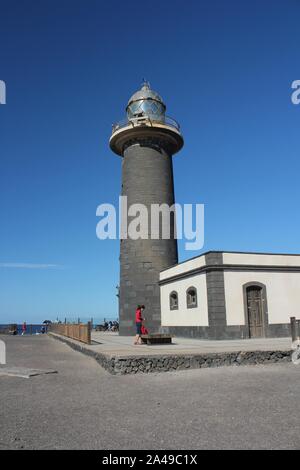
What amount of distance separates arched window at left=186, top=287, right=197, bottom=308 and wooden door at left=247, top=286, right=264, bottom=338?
2422mm

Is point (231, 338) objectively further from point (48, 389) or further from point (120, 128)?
point (120, 128)

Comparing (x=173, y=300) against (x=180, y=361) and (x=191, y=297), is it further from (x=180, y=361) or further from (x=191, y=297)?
(x=180, y=361)

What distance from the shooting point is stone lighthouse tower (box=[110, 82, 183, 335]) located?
22.3 m

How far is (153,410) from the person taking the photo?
6184 millimetres

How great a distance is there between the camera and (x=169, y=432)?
5.02 metres

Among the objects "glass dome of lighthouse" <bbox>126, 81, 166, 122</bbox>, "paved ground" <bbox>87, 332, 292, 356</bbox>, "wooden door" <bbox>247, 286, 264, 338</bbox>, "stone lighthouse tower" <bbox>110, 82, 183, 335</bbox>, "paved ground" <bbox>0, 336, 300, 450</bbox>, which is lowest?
"paved ground" <bbox>0, 336, 300, 450</bbox>

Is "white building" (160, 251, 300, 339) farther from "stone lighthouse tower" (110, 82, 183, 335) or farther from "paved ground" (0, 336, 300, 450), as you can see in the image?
"paved ground" (0, 336, 300, 450)

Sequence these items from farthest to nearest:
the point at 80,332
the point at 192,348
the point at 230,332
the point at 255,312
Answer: the point at 80,332 → the point at 255,312 → the point at 230,332 → the point at 192,348

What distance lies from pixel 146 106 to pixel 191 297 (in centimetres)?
1154

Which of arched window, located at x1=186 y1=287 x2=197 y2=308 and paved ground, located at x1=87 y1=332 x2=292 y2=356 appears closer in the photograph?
paved ground, located at x1=87 y1=332 x2=292 y2=356

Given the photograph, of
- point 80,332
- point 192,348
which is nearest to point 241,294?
point 192,348

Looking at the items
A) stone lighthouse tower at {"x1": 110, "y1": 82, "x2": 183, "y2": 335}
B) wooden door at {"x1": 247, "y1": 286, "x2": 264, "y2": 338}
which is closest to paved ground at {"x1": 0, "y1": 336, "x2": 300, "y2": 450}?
wooden door at {"x1": 247, "y1": 286, "x2": 264, "y2": 338}
